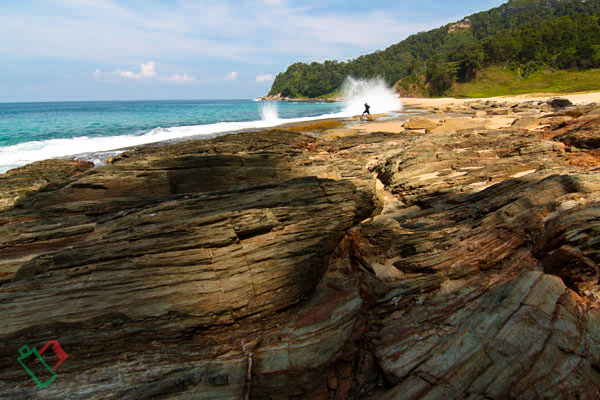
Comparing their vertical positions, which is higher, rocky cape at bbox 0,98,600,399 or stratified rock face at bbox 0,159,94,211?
stratified rock face at bbox 0,159,94,211

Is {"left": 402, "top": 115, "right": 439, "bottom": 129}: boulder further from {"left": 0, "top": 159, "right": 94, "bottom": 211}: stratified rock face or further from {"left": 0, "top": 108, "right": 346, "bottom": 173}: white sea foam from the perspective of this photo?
{"left": 0, "top": 159, "right": 94, "bottom": 211}: stratified rock face

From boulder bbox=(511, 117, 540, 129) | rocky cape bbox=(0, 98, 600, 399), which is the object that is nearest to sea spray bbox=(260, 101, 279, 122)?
boulder bbox=(511, 117, 540, 129)

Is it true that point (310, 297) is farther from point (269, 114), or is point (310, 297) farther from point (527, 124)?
point (269, 114)

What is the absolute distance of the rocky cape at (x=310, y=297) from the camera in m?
3.73

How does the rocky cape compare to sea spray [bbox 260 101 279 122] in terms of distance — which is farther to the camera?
sea spray [bbox 260 101 279 122]

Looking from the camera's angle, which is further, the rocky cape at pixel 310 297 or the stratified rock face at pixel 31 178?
the stratified rock face at pixel 31 178

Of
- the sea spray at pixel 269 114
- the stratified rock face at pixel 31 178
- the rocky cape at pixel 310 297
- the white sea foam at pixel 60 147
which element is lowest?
the rocky cape at pixel 310 297

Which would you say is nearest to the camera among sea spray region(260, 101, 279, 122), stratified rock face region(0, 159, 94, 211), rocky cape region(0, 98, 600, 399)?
rocky cape region(0, 98, 600, 399)

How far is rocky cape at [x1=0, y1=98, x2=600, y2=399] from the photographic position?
373cm

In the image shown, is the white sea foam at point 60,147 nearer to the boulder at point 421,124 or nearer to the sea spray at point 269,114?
the sea spray at point 269,114

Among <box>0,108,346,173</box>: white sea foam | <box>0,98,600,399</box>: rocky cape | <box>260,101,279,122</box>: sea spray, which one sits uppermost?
<box>260,101,279,122</box>: sea spray

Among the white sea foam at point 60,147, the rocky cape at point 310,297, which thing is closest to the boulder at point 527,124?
the rocky cape at point 310,297

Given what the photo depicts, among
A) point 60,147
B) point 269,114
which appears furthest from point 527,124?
point 269,114

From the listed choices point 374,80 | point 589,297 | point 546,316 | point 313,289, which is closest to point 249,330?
point 313,289
